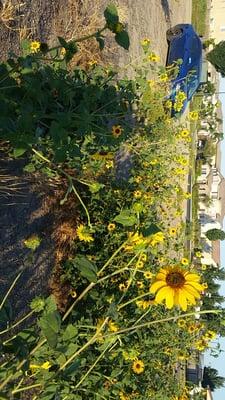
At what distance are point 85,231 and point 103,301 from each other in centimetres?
67

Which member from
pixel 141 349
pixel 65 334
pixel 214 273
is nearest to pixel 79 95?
pixel 65 334

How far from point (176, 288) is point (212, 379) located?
2669 centimetres

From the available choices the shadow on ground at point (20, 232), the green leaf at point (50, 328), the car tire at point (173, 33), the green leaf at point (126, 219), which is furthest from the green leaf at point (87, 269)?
the car tire at point (173, 33)

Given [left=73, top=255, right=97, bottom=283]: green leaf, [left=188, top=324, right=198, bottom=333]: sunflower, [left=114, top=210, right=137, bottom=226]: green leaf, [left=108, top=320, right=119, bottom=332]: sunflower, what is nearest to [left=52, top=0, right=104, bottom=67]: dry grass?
[left=114, top=210, right=137, bottom=226]: green leaf

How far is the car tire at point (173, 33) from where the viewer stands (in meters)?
8.14

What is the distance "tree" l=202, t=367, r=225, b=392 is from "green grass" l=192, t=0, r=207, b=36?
17.9m

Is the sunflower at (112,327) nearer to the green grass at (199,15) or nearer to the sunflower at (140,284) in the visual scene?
the sunflower at (140,284)

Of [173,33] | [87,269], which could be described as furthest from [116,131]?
[173,33]

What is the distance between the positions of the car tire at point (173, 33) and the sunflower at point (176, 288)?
6783mm

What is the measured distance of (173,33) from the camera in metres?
8.19

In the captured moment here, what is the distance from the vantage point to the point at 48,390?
204 centimetres

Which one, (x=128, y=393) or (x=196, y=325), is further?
(x=196, y=325)

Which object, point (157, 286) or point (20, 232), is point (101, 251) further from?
point (157, 286)

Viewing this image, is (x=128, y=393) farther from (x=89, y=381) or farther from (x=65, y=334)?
(x=65, y=334)
